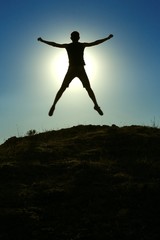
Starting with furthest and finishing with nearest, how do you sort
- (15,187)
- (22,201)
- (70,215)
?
(15,187)
(22,201)
(70,215)

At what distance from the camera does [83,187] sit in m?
12.5

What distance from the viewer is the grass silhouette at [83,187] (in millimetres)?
10281

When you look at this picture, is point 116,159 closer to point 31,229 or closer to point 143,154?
point 143,154

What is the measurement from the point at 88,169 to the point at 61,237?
4.01 m

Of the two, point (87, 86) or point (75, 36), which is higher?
point (75, 36)

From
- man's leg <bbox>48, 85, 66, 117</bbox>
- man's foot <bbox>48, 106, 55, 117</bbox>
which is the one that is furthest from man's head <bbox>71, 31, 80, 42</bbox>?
man's foot <bbox>48, 106, 55, 117</bbox>

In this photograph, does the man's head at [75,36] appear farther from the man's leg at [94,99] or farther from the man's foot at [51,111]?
the man's foot at [51,111]

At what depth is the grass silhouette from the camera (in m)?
10.3

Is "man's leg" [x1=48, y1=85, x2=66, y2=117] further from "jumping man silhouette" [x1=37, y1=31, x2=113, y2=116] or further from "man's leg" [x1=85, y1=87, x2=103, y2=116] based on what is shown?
"man's leg" [x1=85, y1=87, x2=103, y2=116]

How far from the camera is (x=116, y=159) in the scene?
1507 centimetres

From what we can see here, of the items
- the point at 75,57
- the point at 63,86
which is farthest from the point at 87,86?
the point at 75,57

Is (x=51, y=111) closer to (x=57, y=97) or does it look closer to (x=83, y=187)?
(x=57, y=97)

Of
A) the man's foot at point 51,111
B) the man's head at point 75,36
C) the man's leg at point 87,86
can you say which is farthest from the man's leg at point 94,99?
the man's head at point 75,36

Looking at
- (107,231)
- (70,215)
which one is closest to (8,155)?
(70,215)
